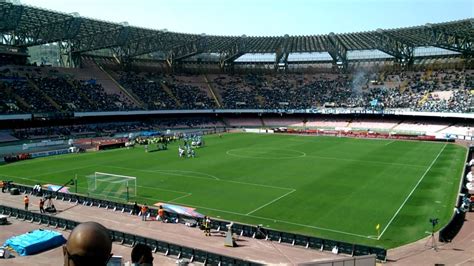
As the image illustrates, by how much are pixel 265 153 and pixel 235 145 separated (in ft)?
30.4

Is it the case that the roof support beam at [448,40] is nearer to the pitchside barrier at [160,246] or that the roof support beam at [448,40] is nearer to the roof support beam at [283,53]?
the roof support beam at [283,53]

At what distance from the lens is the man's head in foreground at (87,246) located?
359 centimetres

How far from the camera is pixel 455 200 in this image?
1336 inches

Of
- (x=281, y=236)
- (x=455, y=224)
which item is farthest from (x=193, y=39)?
(x=281, y=236)

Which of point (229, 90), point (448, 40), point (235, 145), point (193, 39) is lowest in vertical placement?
point (235, 145)

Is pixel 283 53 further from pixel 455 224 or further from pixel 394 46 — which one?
pixel 455 224

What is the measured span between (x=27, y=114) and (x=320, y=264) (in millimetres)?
68751

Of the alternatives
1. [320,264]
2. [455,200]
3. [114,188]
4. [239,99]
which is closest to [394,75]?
[239,99]

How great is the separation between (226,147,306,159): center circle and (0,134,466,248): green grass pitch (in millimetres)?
125

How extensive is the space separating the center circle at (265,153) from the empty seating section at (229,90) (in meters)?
34.1

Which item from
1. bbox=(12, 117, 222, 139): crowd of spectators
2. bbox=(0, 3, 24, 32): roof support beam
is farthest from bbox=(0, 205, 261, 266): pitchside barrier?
bbox=(0, 3, 24, 32): roof support beam

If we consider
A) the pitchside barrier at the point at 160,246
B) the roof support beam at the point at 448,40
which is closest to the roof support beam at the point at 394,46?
the roof support beam at the point at 448,40

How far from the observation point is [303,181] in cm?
4038

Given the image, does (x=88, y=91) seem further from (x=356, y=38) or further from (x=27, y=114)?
(x=356, y=38)
